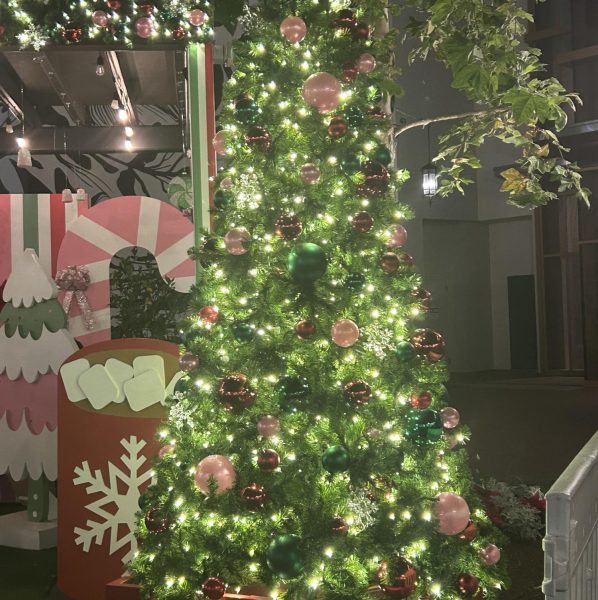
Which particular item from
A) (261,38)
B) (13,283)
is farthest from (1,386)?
(261,38)

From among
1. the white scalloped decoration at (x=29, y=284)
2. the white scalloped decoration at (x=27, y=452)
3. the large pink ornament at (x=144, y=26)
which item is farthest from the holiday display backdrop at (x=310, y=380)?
the white scalloped decoration at (x=29, y=284)

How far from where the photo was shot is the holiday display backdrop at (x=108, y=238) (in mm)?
4793

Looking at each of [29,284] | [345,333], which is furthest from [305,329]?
[29,284]

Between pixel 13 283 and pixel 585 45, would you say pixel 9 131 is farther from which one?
pixel 585 45

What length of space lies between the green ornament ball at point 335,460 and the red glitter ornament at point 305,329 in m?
0.36

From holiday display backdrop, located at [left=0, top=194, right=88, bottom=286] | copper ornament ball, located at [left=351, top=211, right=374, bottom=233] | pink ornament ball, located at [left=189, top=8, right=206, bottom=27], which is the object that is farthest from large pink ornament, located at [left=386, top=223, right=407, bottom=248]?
holiday display backdrop, located at [left=0, top=194, right=88, bottom=286]

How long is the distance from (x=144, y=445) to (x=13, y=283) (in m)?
1.56

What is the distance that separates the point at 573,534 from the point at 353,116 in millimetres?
1675

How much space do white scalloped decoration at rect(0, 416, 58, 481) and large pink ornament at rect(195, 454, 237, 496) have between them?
233 cm

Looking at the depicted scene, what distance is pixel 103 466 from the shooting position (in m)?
3.60

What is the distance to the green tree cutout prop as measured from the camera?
450 cm

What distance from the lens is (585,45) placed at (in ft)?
40.7

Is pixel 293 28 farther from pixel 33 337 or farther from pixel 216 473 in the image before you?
pixel 33 337

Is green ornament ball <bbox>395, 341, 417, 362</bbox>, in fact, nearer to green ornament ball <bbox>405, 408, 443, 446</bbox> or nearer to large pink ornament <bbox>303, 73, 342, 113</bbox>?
green ornament ball <bbox>405, 408, 443, 446</bbox>
